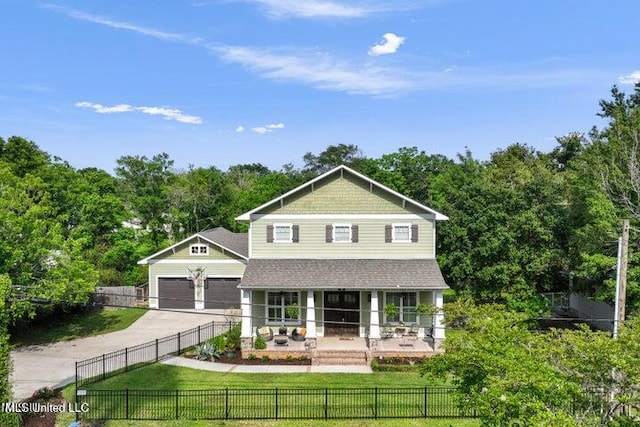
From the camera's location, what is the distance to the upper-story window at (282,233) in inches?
1017

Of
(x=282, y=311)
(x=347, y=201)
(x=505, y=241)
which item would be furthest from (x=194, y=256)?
(x=505, y=241)

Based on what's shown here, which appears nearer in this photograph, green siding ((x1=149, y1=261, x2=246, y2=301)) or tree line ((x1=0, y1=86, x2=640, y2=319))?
tree line ((x1=0, y1=86, x2=640, y2=319))

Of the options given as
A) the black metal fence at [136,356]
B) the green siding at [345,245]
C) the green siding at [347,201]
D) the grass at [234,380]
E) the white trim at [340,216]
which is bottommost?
the grass at [234,380]

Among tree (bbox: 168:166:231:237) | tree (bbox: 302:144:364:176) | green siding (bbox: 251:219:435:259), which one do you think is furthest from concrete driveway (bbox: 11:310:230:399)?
tree (bbox: 302:144:364:176)

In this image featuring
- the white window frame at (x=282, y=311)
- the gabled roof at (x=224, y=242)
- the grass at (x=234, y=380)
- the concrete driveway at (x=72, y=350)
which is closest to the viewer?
the grass at (x=234, y=380)

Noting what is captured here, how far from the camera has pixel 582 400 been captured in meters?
10.7

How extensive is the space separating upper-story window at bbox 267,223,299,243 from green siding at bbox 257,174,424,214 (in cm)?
76

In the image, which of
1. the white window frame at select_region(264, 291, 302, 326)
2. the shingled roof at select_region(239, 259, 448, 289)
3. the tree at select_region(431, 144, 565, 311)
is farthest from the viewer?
the tree at select_region(431, 144, 565, 311)

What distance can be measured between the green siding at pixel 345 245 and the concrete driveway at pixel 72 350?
4512 mm

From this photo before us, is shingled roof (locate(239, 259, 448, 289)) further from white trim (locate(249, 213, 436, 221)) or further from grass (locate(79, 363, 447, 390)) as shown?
grass (locate(79, 363, 447, 390))

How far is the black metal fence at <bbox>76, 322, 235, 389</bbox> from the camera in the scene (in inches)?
784

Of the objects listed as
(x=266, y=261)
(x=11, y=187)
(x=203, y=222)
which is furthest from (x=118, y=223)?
(x=266, y=261)

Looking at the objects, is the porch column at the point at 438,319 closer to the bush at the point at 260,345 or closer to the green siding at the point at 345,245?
the green siding at the point at 345,245

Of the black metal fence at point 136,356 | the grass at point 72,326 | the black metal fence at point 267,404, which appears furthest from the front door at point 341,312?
the grass at point 72,326
